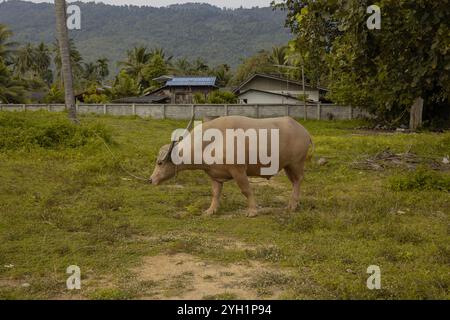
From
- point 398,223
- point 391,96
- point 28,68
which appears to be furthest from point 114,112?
point 28,68

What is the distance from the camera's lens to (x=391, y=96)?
10469mm

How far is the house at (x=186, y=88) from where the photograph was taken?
42.4m

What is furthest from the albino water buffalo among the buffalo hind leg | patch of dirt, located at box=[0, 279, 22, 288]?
patch of dirt, located at box=[0, 279, 22, 288]

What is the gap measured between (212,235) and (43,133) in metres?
9.58

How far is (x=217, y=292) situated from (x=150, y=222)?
9.79 feet

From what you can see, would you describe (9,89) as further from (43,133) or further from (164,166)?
(164,166)

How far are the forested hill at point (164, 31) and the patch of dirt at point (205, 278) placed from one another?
120510 millimetres

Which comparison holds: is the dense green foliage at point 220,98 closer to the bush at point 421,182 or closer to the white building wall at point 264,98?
the white building wall at point 264,98

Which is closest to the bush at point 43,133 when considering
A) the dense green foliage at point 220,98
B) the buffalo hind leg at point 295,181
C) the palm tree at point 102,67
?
the buffalo hind leg at point 295,181

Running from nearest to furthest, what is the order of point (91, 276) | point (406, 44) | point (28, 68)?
point (91, 276), point (406, 44), point (28, 68)

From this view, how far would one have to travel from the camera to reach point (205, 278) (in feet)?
17.4

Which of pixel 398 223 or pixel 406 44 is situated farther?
pixel 406 44

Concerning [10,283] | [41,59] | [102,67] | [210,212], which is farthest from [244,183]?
[41,59]
